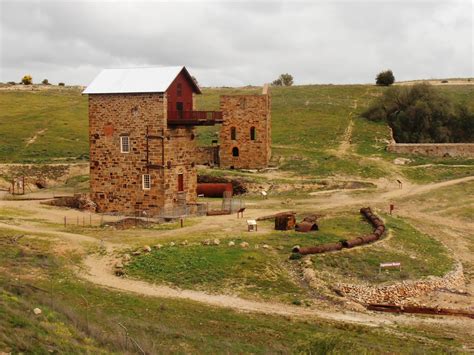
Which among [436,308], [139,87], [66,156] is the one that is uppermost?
[139,87]

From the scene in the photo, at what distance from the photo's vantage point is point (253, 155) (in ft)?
205

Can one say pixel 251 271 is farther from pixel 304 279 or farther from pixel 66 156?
pixel 66 156

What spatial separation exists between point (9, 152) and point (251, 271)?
1804 inches

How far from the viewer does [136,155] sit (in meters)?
43.1

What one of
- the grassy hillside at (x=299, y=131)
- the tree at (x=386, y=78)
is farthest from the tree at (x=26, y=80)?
the tree at (x=386, y=78)

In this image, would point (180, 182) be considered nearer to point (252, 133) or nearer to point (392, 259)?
point (392, 259)

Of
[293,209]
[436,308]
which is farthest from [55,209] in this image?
[436,308]

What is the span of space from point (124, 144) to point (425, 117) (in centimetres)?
4015

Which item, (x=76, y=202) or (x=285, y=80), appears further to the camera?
(x=285, y=80)

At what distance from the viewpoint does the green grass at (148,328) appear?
16094 millimetres

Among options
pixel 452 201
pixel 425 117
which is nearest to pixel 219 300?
pixel 452 201

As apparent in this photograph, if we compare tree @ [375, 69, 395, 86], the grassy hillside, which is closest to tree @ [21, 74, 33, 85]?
the grassy hillside

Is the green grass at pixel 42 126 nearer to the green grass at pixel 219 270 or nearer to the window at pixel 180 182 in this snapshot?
the window at pixel 180 182

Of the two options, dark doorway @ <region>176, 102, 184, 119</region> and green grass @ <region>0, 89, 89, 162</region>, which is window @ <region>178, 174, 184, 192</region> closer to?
dark doorway @ <region>176, 102, 184, 119</region>
